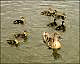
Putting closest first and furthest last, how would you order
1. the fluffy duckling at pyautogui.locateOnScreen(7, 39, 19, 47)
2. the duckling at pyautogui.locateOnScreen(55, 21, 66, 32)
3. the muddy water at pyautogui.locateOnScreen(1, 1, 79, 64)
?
the muddy water at pyautogui.locateOnScreen(1, 1, 79, 64), the fluffy duckling at pyautogui.locateOnScreen(7, 39, 19, 47), the duckling at pyautogui.locateOnScreen(55, 21, 66, 32)

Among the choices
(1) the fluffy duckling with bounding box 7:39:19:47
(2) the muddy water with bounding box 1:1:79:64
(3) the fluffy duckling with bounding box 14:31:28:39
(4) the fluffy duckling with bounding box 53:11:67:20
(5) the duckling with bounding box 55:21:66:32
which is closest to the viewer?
(2) the muddy water with bounding box 1:1:79:64

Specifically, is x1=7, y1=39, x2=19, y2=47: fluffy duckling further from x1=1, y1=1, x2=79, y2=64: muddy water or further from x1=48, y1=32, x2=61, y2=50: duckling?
x1=48, y1=32, x2=61, y2=50: duckling

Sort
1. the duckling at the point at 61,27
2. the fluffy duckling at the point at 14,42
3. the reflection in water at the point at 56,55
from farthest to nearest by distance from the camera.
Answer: the duckling at the point at 61,27, the fluffy duckling at the point at 14,42, the reflection in water at the point at 56,55

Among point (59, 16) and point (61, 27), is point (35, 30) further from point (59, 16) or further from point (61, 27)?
point (59, 16)

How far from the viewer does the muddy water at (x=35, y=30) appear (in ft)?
40.9

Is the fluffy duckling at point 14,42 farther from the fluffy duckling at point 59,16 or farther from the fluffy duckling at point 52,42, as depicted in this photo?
the fluffy duckling at point 59,16

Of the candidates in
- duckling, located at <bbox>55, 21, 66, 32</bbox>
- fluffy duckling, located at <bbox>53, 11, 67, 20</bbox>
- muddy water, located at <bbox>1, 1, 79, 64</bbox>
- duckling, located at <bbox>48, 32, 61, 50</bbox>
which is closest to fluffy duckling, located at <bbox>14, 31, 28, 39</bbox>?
muddy water, located at <bbox>1, 1, 79, 64</bbox>

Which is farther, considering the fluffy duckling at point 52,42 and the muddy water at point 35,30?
the fluffy duckling at point 52,42

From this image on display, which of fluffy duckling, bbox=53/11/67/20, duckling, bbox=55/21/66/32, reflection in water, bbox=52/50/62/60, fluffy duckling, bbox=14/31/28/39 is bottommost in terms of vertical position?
reflection in water, bbox=52/50/62/60

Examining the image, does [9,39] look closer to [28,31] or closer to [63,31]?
[28,31]

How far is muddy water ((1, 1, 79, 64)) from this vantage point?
1246 cm

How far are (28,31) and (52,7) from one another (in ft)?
21.4

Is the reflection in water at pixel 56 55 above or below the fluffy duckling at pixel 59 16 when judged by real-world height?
below

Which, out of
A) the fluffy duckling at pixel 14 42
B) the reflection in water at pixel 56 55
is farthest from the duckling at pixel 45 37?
the fluffy duckling at pixel 14 42
